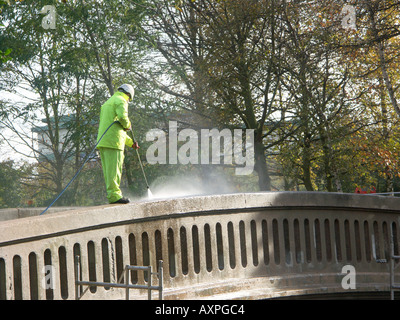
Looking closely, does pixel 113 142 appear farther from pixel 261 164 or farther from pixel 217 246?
pixel 261 164

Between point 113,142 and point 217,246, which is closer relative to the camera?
point 217,246

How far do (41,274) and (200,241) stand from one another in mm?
1864

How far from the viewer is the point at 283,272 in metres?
7.07

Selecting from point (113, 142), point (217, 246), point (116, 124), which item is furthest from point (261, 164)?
point (217, 246)

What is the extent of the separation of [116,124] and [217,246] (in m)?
1.82

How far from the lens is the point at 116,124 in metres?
7.25

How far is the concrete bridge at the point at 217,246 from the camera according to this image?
5113 mm

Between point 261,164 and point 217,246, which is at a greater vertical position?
point 261,164

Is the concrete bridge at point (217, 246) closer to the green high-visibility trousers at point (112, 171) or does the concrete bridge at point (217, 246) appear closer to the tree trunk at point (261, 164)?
the green high-visibility trousers at point (112, 171)

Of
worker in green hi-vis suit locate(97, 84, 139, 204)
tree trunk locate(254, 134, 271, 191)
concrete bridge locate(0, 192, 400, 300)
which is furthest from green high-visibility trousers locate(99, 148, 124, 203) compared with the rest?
tree trunk locate(254, 134, 271, 191)

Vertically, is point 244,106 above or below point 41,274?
above

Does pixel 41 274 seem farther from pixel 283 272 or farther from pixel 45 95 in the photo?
pixel 45 95

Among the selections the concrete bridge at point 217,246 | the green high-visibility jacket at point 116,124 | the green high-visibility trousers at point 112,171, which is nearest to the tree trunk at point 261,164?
the concrete bridge at point 217,246

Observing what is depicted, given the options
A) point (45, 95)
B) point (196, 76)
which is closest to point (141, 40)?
point (196, 76)
